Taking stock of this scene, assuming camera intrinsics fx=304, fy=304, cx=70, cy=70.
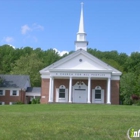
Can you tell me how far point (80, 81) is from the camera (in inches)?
1577

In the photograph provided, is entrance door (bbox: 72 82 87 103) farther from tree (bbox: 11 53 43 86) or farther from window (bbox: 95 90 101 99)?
tree (bbox: 11 53 43 86)

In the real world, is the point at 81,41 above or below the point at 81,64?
above

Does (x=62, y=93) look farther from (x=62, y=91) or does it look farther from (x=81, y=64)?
(x=81, y=64)

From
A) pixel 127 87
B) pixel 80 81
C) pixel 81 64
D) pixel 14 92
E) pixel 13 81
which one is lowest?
pixel 14 92

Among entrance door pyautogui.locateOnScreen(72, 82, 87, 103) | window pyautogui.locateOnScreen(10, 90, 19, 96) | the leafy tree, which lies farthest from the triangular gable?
window pyautogui.locateOnScreen(10, 90, 19, 96)

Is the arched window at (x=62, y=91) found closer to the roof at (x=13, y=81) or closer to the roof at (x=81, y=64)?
the roof at (x=81, y=64)

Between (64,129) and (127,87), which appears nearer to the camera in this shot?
(64,129)

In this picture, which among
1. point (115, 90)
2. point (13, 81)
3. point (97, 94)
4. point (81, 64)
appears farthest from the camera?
point (13, 81)

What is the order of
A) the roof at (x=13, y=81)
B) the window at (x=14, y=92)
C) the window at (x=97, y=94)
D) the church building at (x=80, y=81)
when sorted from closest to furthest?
the church building at (x=80, y=81), the window at (x=97, y=94), the window at (x=14, y=92), the roof at (x=13, y=81)

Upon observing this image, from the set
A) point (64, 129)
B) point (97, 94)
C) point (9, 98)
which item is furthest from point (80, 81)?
point (64, 129)

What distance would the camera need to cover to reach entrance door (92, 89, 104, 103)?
131 feet

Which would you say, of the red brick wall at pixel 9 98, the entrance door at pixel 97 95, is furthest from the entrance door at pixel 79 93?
the red brick wall at pixel 9 98

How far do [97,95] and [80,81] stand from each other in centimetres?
291

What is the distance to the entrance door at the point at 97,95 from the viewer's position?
39.9 meters
